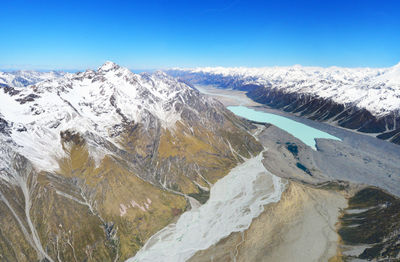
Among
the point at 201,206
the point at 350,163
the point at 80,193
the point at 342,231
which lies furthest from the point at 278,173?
the point at 80,193

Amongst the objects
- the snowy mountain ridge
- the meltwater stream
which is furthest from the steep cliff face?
the meltwater stream

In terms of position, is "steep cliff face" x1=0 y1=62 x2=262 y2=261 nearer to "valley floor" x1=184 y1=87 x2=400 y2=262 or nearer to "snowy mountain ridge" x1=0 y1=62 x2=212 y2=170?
"snowy mountain ridge" x1=0 y1=62 x2=212 y2=170

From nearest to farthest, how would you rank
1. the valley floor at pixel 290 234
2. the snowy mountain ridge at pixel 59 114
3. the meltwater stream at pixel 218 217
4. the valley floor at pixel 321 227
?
the valley floor at pixel 321 227
the valley floor at pixel 290 234
the meltwater stream at pixel 218 217
the snowy mountain ridge at pixel 59 114

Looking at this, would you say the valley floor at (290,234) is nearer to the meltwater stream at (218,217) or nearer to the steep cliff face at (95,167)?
the meltwater stream at (218,217)

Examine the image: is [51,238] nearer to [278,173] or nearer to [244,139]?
[278,173]

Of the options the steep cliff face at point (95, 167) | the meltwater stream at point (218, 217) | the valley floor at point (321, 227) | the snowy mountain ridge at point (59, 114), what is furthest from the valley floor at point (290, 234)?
the snowy mountain ridge at point (59, 114)

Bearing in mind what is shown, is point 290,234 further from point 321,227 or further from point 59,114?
point 59,114
